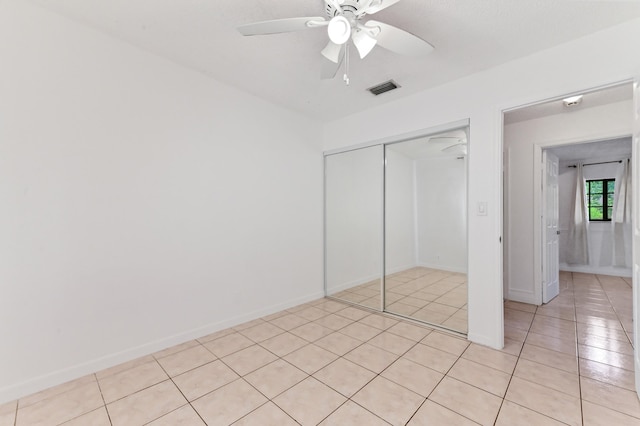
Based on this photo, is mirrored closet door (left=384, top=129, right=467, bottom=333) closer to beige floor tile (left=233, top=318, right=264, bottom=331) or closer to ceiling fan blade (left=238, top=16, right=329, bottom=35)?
beige floor tile (left=233, top=318, right=264, bottom=331)

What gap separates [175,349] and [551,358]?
125 inches

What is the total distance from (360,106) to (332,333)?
2600 mm

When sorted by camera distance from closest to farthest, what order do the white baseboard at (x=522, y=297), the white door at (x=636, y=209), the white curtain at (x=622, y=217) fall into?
the white door at (x=636, y=209), the white baseboard at (x=522, y=297), the white curtain at (x=622, y=217)

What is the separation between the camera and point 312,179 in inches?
151

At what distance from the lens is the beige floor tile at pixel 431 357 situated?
2.17 meters

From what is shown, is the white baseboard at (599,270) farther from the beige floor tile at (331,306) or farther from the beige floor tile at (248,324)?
the beige floor tile at (248,324)

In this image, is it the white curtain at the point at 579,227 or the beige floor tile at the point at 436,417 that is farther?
the white curtain at the point at 579,227

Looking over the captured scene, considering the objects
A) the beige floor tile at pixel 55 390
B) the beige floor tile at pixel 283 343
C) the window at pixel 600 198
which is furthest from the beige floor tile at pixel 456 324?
the window at pixel 600 198

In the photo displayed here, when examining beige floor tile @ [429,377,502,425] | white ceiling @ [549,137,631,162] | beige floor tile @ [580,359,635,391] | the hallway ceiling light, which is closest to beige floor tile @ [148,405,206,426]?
beige floor tile @ [429,377,502,425]

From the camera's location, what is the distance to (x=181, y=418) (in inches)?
64.5

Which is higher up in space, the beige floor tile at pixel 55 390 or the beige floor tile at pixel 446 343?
the beige floor tile at pixel 55 390

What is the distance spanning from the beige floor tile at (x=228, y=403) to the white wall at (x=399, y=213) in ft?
6.91

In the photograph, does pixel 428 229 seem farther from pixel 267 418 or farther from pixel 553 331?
pixel 267 418

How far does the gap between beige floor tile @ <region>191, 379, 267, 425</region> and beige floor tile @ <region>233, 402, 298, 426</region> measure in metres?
0.04
